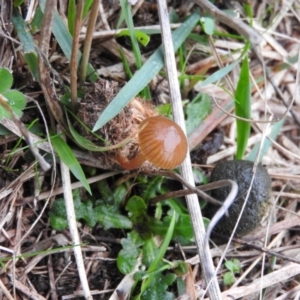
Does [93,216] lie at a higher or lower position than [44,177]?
lower

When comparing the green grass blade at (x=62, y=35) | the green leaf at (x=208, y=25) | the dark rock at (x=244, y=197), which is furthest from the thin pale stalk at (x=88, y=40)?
the dark rock at (x=244, y=197)

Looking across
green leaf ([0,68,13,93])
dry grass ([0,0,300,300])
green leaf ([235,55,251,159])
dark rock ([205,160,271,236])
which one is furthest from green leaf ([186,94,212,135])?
green leaf ([0,68,13,93])

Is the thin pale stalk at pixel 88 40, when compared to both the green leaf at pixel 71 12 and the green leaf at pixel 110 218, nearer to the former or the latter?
the green leaf at pixel 71 12

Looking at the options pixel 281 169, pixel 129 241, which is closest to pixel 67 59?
pixel 129 241

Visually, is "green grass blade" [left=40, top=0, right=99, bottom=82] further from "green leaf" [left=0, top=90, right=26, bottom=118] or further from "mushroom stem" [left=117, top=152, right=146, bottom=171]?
"mushroom stem" [left=117, top=152, right=146, bottom=171]

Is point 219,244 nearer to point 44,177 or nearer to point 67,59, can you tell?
point 44,177

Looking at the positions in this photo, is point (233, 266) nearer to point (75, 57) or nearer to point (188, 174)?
point (188, 174)
